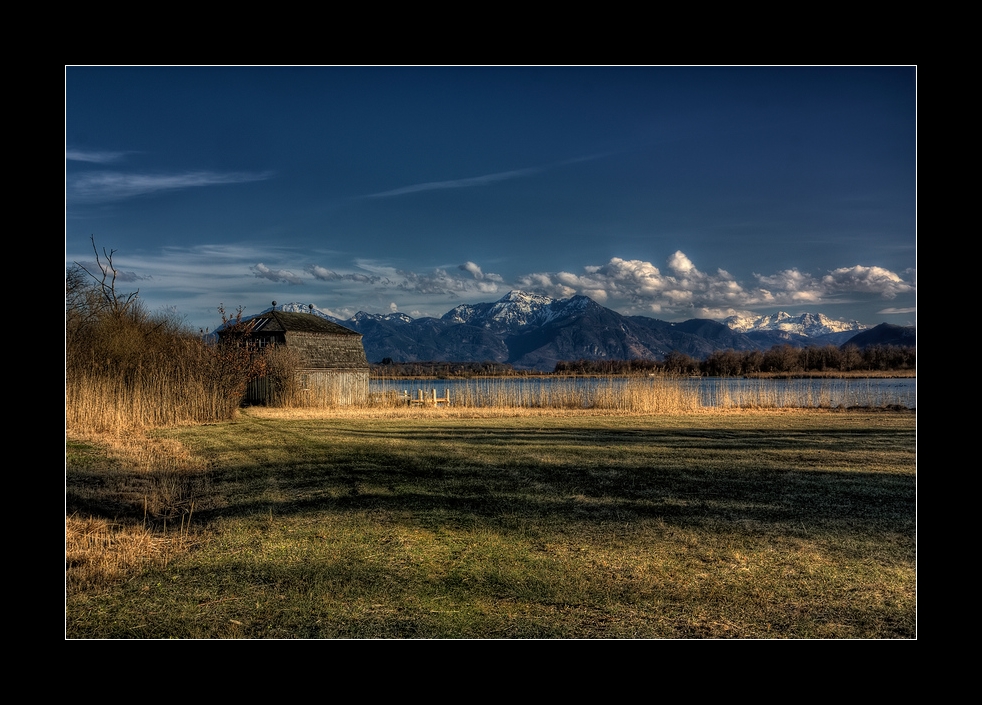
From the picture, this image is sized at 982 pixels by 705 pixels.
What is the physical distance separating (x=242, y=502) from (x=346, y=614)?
16.1 ft

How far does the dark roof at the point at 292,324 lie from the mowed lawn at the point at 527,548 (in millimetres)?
22523

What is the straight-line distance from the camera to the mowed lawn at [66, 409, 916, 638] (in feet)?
16.3

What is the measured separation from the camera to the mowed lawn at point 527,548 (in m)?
4.96

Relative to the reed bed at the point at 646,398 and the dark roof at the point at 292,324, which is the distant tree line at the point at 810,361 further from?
the dark roof at the point at 292,324

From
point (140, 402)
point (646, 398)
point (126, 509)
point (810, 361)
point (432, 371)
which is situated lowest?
point (126, 509)

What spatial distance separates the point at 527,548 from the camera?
6.80m

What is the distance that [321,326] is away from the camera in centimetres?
3834

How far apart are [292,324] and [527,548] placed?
32.0m

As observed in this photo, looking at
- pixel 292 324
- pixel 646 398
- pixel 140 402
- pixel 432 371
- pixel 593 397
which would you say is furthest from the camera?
pixel 432 371

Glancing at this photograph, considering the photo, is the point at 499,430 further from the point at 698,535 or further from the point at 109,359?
the point at 698,535

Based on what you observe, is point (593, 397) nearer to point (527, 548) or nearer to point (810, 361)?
point (527, 548)

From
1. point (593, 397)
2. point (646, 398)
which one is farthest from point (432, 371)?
point (646, 398)

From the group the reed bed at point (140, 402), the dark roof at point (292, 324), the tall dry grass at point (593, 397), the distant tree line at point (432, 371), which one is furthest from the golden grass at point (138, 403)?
the distant tree line at point (432, 371)
